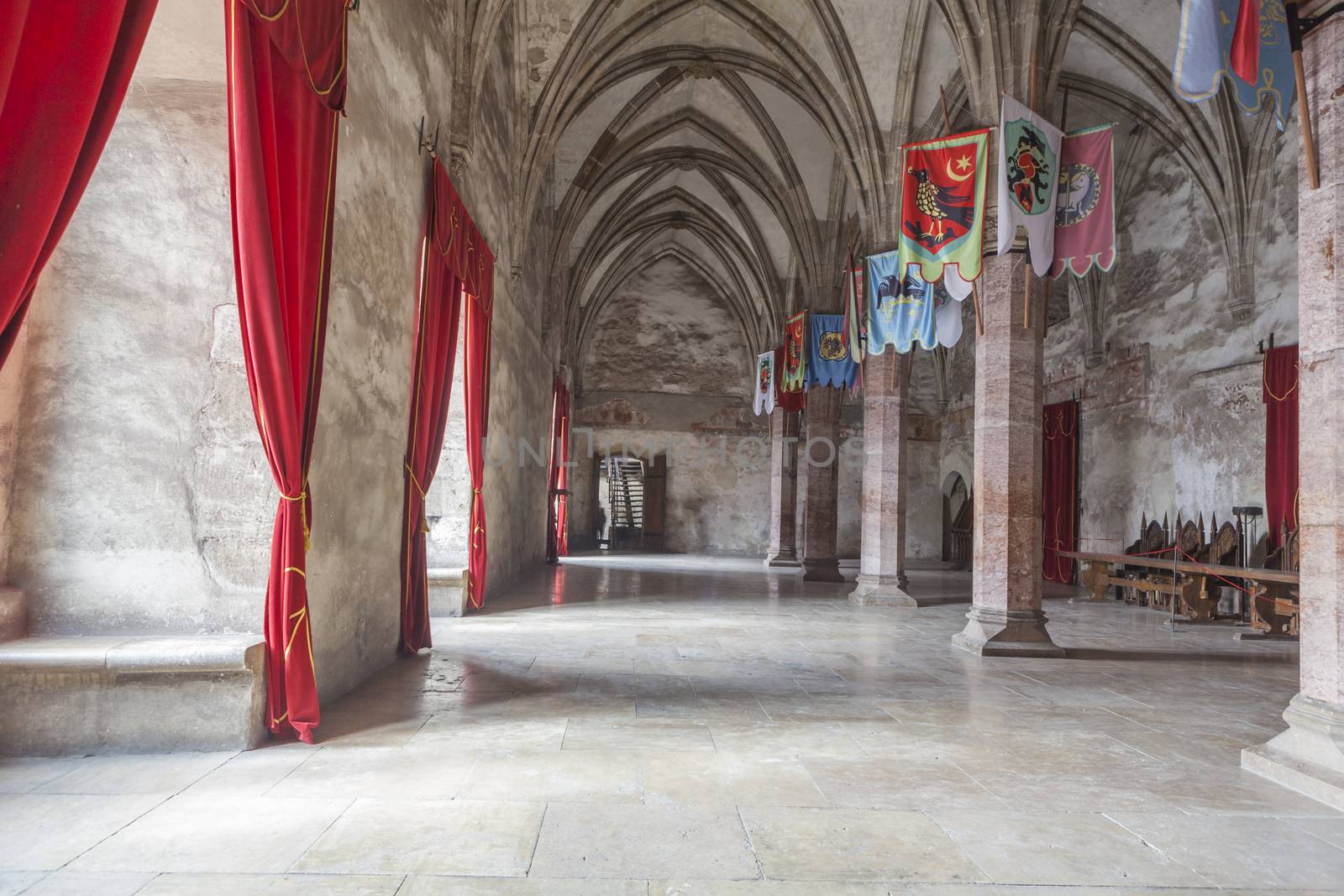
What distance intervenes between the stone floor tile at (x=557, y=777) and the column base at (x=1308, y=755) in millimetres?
2796

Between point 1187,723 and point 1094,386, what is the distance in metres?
11.7

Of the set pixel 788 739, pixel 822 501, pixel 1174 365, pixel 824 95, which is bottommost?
pixel 788 739

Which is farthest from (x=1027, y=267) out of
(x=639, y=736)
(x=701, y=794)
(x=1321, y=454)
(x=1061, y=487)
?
→ (x=1061, y=487)

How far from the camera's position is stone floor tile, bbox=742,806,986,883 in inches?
98.3

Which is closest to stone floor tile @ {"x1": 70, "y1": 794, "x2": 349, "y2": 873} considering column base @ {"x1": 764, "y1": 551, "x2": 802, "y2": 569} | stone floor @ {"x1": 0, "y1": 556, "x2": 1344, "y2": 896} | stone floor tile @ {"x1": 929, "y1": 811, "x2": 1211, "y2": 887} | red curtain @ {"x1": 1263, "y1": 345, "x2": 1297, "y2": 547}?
stone floor @ {"x1": 0, "y1": 556, "x2": 1344, "y2": 896}

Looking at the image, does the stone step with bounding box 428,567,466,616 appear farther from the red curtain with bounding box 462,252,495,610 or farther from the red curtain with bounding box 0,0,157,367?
the red curtain with bounding box 0,0,157,367

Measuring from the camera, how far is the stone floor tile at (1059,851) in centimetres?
250

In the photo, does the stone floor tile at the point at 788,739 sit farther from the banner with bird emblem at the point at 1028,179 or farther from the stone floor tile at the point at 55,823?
the banner with bird emblem at the point at 1028,179

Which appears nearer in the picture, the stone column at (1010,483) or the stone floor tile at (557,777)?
the stone floor tile at (557,777)

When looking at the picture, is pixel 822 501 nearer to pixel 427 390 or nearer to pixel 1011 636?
pixel 1011 636

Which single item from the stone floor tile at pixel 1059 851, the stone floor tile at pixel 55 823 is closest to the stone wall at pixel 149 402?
the stone floor tile at pixel 55 823

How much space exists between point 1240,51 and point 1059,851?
3764mm

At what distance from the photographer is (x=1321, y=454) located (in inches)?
143

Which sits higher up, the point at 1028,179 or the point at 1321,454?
the point at 1028,179
